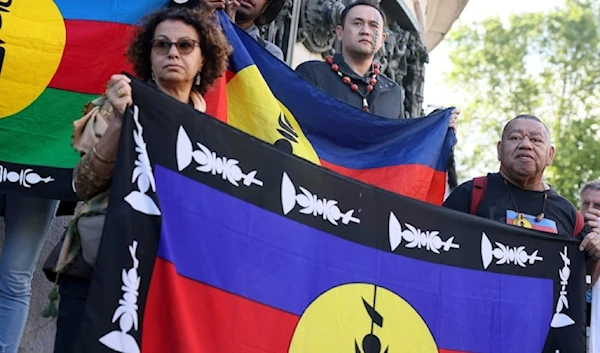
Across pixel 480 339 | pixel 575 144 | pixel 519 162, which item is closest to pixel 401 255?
pixel 480 339

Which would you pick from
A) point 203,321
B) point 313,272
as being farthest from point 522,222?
point 203,321

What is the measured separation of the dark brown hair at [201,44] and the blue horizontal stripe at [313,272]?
536 millimetres

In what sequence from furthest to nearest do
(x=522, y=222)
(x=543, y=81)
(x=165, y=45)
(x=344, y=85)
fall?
(x=543, y=81) < (x=344, y=85) < (x=522, y=222) < (x=165, y=45)

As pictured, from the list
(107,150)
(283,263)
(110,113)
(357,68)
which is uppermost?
(357,68)

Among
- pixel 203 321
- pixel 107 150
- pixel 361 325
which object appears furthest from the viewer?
pixel 361 325

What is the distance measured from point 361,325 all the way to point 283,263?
1.59ft

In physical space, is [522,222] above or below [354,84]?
below

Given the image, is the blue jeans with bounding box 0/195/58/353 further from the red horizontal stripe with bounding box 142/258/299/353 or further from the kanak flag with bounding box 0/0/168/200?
the red horizontal stripe with bounding box 142/258/299/353

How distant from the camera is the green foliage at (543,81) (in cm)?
2642

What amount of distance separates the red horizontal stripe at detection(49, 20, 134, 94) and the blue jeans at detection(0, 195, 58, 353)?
0.64 metres

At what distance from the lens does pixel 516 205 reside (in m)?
5.77

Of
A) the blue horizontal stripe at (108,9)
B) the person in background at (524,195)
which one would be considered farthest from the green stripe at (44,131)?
the person in background at (524,195)

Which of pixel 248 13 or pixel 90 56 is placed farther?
pixel 248 13

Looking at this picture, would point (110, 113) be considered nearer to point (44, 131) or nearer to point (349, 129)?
point (44, 131)
